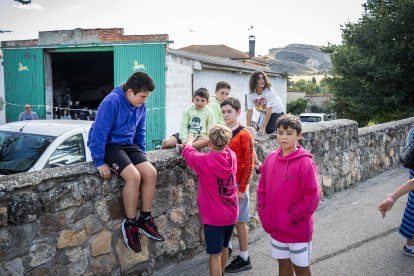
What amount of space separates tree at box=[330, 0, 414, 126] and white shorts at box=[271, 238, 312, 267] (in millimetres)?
15640

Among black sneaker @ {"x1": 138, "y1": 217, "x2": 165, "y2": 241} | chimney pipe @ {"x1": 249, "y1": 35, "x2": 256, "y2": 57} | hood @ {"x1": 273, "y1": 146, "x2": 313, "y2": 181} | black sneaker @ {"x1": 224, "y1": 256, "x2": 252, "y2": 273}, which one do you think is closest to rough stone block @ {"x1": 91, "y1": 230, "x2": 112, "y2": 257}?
black sneaker @ {"x1": 138, "y1": 217, "x2": 165, "y2": 241}

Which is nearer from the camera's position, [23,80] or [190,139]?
[190,139]

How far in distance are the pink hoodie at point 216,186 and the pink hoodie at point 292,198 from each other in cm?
37

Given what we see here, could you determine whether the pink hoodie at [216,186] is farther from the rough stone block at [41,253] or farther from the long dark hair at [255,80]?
the long dark hair at [255,80]

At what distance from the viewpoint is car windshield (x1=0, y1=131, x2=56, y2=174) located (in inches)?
188

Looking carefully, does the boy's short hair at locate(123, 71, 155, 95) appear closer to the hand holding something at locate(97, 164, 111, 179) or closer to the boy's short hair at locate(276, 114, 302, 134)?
the hand holding something at locate(97, 164, 111, 179)

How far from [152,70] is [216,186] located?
12.7 metres

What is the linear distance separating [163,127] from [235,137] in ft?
38.6

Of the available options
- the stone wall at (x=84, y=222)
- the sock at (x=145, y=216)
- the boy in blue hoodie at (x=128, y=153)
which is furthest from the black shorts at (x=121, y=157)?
the sock at (x=145, y=216)

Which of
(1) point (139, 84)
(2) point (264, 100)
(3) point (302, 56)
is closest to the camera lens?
(1) point (139, 84)

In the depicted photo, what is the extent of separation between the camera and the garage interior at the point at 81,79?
19.9 metres

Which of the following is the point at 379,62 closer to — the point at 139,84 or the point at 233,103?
the point at 233,103

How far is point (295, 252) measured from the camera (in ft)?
9.99

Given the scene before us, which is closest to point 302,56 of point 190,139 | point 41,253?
point 190,139
